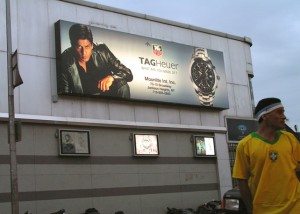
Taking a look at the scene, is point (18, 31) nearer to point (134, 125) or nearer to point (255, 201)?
point (134, 125)

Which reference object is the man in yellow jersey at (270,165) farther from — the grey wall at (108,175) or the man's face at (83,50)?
the man's face at (83,50)

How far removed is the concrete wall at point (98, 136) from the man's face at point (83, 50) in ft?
2.65

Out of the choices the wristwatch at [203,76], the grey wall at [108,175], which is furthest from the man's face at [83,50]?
the wristwatch at [203,76]

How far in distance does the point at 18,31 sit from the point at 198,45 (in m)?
8.11

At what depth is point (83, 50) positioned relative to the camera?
647 inches

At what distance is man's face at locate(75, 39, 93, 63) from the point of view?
16266 mm

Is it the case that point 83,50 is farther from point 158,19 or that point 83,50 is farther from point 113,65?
point 158,19

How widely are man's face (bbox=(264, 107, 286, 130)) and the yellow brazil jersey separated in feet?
0.31

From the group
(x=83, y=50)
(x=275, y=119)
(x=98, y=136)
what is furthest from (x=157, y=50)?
(x=275, y=119)

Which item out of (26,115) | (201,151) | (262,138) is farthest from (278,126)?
(201,151)

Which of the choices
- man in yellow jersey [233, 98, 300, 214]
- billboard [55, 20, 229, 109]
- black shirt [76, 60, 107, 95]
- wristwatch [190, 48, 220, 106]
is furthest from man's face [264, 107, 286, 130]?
wristwatch [190, 48, 220, 106]

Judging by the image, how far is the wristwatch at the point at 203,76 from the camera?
19859mm

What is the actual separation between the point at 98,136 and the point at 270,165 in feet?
41.7

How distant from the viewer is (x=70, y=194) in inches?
603
